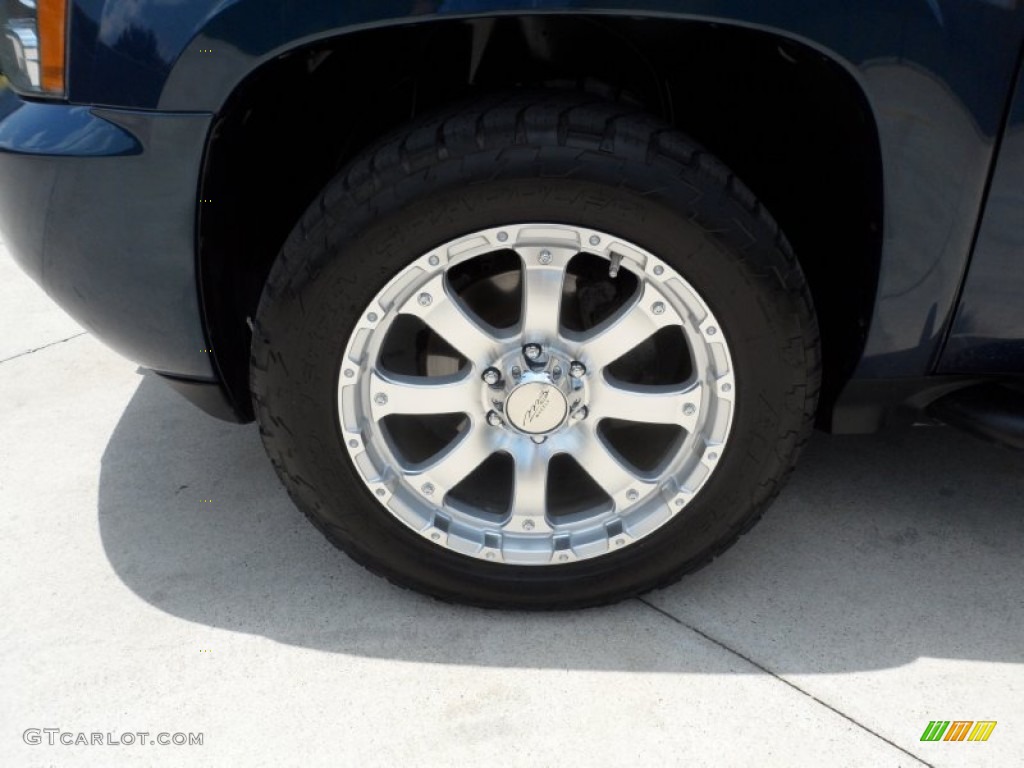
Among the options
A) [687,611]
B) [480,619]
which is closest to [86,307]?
[480,619]

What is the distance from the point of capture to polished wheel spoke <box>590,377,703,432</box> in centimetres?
177

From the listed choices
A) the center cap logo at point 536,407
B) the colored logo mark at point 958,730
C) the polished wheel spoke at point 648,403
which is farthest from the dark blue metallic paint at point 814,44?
the colored logo mark at point 958,730

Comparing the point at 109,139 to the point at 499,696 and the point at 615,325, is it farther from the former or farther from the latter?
the point at 499,696

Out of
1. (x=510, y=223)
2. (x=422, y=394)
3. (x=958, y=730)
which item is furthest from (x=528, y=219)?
(x=958, y=730)

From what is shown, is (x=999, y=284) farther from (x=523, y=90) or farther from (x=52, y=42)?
(x=52, y=42)

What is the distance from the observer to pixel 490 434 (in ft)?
6.01

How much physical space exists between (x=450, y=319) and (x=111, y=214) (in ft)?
1.98

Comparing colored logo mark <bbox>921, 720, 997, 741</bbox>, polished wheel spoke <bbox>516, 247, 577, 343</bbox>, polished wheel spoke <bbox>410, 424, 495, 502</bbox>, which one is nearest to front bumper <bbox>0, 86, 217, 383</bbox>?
polished wheel spoke <bbox>410, 424, 495, 502</bbox>

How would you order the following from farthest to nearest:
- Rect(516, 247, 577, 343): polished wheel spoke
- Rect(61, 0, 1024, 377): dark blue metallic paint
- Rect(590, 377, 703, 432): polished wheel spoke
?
1. Rect(590, 377, 703, 432): polished wheel spoke
2. Rect(516, 247, 577, 343): polished wheel spoke
3. Rect(61, 0, 1024, 377): dark blue metallic paint

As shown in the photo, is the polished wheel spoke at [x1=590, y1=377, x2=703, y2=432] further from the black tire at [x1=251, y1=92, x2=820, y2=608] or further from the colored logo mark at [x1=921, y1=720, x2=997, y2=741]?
the colored logo mark at [x1=921, y1=720, x2=997, y2=741]

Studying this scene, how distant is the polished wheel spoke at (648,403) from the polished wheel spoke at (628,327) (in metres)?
0.06

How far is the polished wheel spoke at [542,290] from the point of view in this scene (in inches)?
65.8

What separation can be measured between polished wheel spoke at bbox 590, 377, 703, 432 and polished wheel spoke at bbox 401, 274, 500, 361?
226mm

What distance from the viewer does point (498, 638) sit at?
1.86 meters
